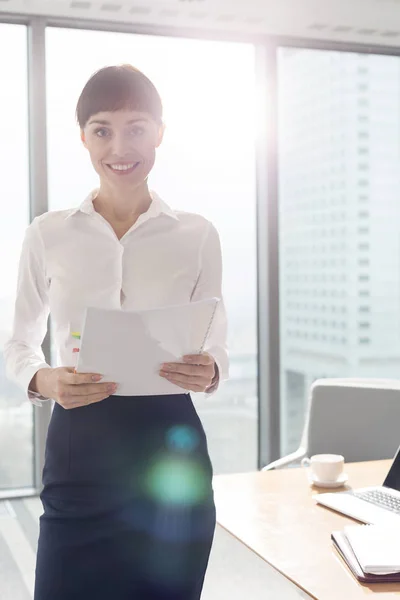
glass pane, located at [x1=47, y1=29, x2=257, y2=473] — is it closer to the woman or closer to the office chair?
the office chair

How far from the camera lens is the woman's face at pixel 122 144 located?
1.30 metres

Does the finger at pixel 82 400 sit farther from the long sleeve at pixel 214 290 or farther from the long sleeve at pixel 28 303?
the long sleeve at pixel 214 290

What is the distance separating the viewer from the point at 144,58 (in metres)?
3.92

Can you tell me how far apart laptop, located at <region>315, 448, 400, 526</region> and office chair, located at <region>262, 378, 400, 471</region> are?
2.11 feet

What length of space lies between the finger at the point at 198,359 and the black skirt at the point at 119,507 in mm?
89

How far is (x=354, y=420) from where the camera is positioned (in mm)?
2471

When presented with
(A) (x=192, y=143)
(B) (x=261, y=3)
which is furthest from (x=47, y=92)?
(B) (x=261, y=3)

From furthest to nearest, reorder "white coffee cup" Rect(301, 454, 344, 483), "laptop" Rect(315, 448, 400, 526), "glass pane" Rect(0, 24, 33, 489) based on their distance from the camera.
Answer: "glass pane" Rect(0, 24, 33, 489), "white coffee cup" Rect(301, 454, 344, 483), "laptop" Rect(315, 448, 400, 526)

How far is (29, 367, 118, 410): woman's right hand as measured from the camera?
120 cm

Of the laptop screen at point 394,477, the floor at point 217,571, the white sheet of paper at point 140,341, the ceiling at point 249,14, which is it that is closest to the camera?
the white sheet of paper at point 140,341

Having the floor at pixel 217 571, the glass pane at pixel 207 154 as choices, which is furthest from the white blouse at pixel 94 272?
the glass pane at pixel 207 154

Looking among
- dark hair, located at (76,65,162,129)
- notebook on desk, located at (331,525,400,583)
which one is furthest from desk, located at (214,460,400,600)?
dark hair, located at (76,65,162,129)

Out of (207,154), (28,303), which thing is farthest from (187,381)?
(207,154)

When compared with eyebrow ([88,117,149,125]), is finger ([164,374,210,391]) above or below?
below
